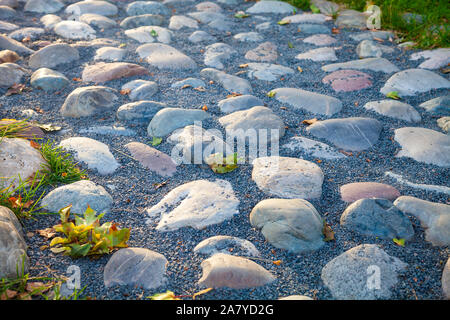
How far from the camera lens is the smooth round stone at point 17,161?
2062 mm

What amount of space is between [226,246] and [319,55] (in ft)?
8.88

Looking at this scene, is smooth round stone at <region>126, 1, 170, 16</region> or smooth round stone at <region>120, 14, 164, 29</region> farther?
smooth round stone at <region>126, 1, 170, 16</region>

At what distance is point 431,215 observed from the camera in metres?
1.91

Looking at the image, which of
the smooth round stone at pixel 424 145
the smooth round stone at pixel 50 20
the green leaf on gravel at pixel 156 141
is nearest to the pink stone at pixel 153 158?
the green leaf on gravel at pixel 156 141

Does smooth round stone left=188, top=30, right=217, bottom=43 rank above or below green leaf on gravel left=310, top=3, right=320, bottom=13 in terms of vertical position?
below

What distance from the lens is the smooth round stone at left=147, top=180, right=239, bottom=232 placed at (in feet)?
6.46

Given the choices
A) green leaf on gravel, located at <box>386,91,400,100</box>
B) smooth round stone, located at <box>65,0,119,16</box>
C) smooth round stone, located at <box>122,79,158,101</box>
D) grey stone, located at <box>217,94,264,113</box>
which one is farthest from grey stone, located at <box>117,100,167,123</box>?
smooth round stone, located at <box>65,0,119,16</box>

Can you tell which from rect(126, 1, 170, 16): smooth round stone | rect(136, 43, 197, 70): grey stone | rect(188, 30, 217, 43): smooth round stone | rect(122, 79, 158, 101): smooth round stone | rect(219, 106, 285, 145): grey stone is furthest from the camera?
rect(126, 1, 170, 16): smooth round stone

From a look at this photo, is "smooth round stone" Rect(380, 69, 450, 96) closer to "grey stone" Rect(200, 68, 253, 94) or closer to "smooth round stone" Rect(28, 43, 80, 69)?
"grey stone" Rect(200, 68, 253, 94)

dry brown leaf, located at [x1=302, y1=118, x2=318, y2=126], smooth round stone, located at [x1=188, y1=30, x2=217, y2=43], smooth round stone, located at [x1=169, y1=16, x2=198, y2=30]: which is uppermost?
smooth round stone, located at [x1=169, y1=16, x2=198, y2=30]

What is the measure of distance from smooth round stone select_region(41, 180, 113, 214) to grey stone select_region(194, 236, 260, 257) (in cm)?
61

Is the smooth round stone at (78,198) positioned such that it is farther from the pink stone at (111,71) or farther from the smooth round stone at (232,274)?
the pink stone at (111,71)

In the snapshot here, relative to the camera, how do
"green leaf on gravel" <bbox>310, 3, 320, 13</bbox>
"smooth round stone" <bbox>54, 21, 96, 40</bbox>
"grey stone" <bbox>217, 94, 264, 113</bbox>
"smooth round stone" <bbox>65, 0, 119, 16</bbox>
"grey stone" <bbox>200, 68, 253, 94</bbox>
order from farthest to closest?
"green leaf on gravel" <bbox>310, 3, 320, 13</bbox> < "smooth round stone" <bbox>65, 0, 119, 16</bbox> < "smooth round stone" <bbox>54, 21, 96, 40</bbox> < "grey stone" <bbox>200, 68, 253, 94</bbox> < "grey stone" <bbox>217, 94, 264, 113</bbox>
